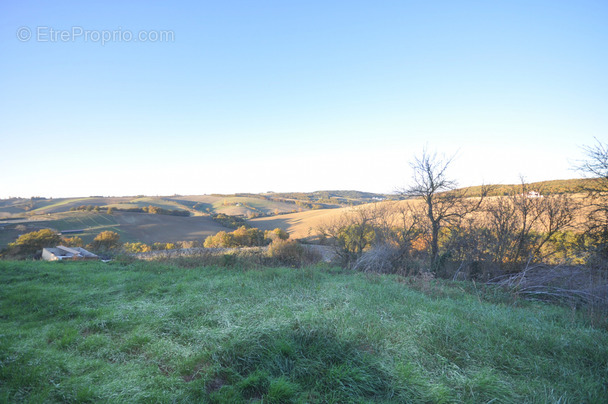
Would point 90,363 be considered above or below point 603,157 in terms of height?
below

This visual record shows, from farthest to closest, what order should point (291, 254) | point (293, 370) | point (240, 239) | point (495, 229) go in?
point (240, 239) → point (291, 254) → point (495, 229) → point (293, 370)

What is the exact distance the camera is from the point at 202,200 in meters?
101

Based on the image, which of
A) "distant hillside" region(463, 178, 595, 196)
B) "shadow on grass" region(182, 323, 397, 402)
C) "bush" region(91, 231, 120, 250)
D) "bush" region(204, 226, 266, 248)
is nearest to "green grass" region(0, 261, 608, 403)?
"shadow on grass" region(182, 323, 397, 402)

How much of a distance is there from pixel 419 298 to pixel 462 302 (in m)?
1.11

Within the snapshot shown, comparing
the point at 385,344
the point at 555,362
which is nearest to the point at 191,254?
the point at 385,344

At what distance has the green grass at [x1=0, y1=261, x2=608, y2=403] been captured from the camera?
10.0ft

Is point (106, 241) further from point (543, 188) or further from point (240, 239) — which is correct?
point (543, 188)

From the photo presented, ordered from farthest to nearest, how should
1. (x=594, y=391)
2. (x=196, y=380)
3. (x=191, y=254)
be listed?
(x=191, y=254), (x=196, y=380), (x=594, y=391)

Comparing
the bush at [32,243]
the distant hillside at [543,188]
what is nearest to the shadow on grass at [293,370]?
the distant hillside at [543,188]

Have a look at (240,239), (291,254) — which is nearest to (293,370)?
(291,254)

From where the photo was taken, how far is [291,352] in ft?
12.4

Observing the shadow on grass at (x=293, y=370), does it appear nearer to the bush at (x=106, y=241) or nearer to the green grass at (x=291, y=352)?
the green grass at (x=291, y=352)

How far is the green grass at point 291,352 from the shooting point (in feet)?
10.0

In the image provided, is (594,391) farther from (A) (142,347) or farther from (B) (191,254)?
(B) (191,254)
